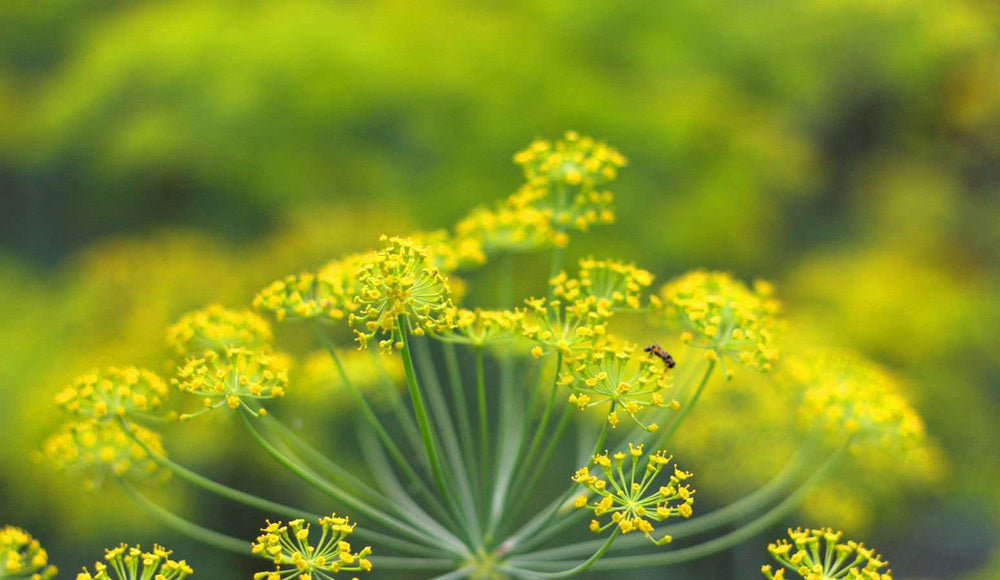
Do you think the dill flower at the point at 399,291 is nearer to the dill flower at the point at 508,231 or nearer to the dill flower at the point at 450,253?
the dill flower at the point at 450,253

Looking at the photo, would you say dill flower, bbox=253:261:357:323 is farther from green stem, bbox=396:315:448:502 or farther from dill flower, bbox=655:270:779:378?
dill flower, bbox=655:270:779:378

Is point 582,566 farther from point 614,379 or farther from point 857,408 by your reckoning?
point 857,408

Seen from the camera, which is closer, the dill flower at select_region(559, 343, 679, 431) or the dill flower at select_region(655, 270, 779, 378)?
the dill flower at select_region(559, 343, 679, 431)

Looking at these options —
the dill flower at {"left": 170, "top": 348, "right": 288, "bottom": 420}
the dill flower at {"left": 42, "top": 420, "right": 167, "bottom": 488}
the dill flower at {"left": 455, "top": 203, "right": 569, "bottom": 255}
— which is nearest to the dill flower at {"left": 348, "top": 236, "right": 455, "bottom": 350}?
the dill flower at {"left": 170, "top": 348, "right": 288, "bottom": 420}

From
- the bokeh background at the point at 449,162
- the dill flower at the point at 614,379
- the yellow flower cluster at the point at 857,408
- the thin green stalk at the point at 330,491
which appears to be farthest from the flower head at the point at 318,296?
the bokeh background at the point at 449,162

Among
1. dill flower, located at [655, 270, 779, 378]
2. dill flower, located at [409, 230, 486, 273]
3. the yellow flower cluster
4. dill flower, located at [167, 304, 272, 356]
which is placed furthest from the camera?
the yellow flower cluster

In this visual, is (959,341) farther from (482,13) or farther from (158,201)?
(158,201)
